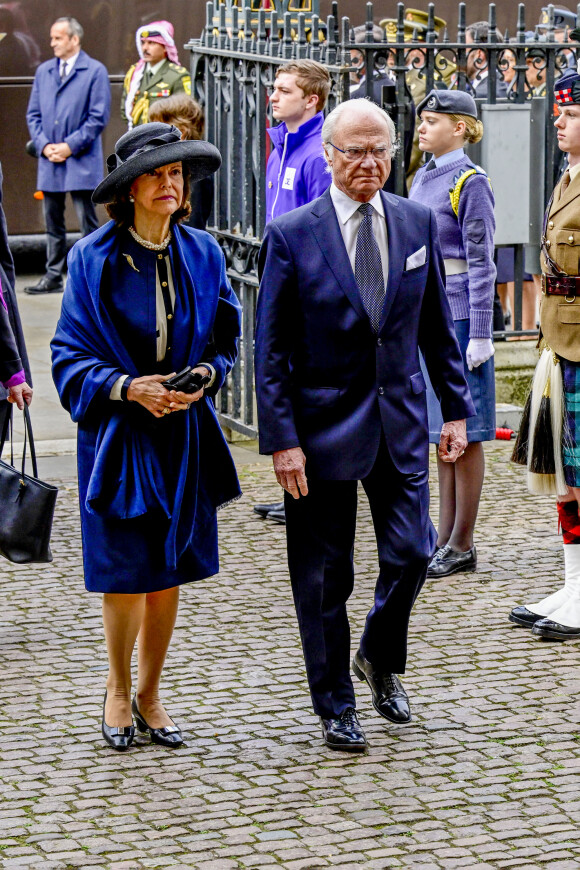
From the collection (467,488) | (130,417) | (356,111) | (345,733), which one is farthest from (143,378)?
(467,488)

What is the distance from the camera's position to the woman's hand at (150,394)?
468 cm

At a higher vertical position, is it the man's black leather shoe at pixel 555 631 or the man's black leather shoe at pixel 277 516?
the man's black leather shoe at pixel 277 516

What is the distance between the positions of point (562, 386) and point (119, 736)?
2192mm

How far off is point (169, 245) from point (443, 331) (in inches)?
35.5

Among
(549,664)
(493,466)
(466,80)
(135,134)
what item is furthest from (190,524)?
(466,80)

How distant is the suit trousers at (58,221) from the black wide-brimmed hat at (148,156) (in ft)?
27.9

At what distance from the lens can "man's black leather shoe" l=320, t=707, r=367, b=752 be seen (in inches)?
194

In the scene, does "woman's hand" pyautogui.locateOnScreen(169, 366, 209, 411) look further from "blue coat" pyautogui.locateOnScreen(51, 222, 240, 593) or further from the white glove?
the white glove

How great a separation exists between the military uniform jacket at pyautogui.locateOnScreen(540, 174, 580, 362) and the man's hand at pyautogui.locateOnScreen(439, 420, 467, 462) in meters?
1.03

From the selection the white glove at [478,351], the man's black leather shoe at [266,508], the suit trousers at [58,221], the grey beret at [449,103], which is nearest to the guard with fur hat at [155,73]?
the suit trousers at [58,221]

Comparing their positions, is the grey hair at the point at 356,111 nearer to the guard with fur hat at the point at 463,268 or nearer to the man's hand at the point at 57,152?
the guard with fur hat at the point at 463,268

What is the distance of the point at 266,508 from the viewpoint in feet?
25.5

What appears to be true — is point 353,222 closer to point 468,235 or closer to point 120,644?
point 120,644

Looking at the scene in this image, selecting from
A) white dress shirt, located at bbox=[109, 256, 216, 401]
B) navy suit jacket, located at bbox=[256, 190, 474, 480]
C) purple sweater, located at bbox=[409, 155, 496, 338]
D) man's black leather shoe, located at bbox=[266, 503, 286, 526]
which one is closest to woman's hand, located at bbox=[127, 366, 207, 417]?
white dress shirt, located at bbox=[109, 256, 216, 401]
